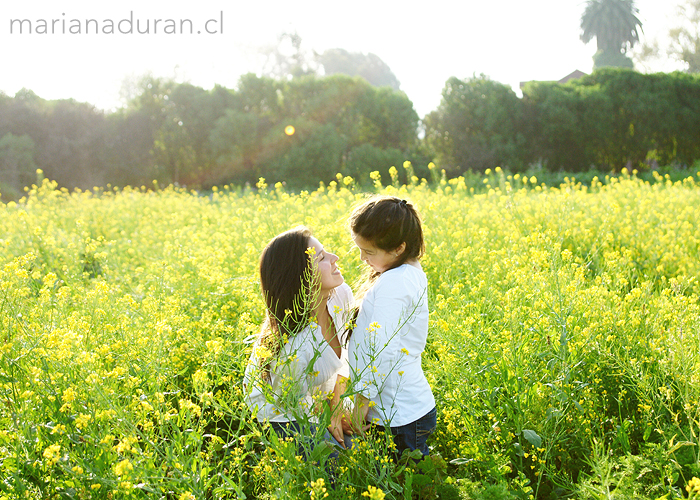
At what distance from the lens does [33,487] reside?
178cm

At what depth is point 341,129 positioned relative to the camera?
19516 mm

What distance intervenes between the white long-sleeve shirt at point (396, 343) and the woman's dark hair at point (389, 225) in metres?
0.12

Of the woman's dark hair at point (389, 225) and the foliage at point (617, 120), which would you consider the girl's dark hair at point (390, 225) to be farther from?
the foliage at point (617, 120)

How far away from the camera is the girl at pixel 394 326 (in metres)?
2.02

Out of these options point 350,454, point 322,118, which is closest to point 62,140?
point 322,118

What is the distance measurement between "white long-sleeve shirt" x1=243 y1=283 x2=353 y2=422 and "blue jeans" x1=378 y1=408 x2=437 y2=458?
14.8 inches

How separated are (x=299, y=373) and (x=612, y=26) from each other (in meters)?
53.2

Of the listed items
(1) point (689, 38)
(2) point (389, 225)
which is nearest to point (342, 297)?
(2) point (389, 225)

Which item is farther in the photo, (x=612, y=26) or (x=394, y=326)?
(x=612, y=26)

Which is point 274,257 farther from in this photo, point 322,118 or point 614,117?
point 614,117

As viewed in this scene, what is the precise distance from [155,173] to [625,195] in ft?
57.2

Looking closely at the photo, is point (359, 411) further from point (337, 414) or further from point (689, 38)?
point (689, 38)

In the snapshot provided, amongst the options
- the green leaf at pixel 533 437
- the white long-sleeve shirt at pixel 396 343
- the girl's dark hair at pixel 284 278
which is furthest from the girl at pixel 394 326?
the green leaf at pixel 533 437

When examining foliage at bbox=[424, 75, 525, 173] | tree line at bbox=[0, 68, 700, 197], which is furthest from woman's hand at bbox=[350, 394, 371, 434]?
foliage at bbox=[424, 75, 525, 173]
